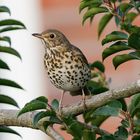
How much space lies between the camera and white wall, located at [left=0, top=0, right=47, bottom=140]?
275 inches

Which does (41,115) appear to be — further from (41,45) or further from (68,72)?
(41,45)

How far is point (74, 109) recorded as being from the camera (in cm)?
272

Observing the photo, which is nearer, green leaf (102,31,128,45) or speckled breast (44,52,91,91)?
green leaf (102,31,128,45)

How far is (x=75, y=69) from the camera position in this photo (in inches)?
136

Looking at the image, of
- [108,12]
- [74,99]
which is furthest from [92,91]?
[74,99]

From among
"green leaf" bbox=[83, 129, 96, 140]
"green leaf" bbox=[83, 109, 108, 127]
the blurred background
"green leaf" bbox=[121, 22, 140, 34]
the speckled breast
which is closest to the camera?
"green leaf" bbox=[83, 129, 96, 140]

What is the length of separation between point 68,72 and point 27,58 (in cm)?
375

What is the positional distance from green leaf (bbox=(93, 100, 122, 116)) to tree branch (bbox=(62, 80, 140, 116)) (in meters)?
0.06

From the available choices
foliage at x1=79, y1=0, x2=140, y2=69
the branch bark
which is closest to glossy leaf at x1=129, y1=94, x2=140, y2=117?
the branch bark

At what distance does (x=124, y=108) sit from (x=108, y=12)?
1.37 feet

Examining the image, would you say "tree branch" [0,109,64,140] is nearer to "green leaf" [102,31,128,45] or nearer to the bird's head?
"green leaf" [102,31,128,45]

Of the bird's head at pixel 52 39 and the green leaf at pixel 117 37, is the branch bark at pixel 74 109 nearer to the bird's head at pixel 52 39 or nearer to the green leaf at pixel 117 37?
the green leaf at pixel 117 37

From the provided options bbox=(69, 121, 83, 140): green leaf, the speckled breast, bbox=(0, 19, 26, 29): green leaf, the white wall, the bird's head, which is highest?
bbox=(0, 19, 26, 29): green leaf

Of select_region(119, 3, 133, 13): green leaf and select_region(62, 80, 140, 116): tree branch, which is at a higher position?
select_region(119, 3, 133, 13): green leaf
